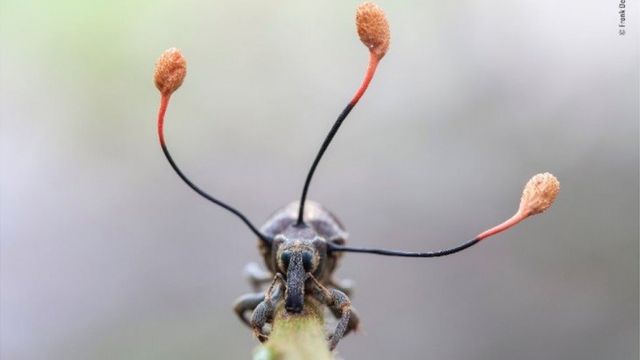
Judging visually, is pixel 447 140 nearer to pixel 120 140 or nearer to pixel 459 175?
pixel 459 175

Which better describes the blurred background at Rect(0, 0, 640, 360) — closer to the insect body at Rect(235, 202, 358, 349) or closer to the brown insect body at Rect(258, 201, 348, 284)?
the brown insect body at Rect(258, 201, 348, 284)

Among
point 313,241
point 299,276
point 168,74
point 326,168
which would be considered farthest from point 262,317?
point 326,168

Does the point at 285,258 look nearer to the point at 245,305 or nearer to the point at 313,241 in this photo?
the point at 313,241

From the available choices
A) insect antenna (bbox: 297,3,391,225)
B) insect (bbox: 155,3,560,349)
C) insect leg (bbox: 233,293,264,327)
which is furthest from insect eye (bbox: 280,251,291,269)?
insect leg (bbox: 233,293,264,327)

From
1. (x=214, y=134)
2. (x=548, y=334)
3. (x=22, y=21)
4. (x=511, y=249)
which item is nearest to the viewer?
(x=548, y=334)

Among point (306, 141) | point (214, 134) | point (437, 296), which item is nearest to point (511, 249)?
point (437, 296)

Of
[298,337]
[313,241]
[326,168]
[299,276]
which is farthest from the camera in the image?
[326,168]
